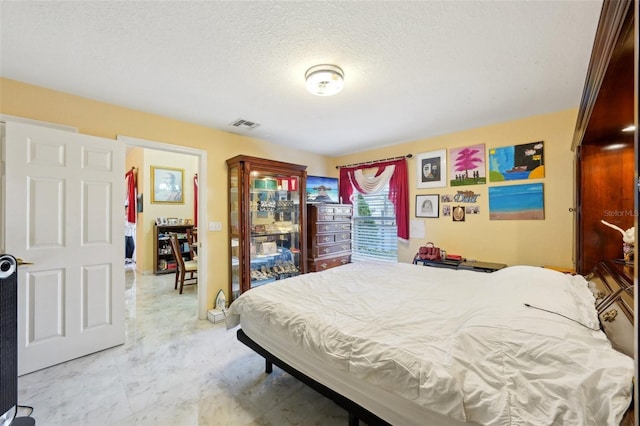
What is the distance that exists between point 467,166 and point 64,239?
4.45m

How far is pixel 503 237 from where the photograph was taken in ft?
10.4

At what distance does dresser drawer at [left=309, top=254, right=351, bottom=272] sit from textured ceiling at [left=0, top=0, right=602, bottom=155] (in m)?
2.26

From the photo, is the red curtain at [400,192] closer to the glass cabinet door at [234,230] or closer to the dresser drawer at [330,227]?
the dresser drawer at [330,227]

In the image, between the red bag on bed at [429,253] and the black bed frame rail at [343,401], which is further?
the red bag on bed at [429,253]

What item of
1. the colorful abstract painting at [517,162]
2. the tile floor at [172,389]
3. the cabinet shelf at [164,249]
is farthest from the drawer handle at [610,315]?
the cabinet shelf at [164,249]

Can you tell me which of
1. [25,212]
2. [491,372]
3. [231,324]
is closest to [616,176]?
[491,372]

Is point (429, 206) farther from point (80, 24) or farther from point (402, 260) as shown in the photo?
point (80, 24)

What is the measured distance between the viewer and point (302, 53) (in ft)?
5.97

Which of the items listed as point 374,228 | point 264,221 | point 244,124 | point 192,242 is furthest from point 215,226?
point 374,228

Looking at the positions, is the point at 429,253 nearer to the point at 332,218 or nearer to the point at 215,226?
the point at 332,218

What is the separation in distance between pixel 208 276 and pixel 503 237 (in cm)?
371

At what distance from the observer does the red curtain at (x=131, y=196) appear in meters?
6.11

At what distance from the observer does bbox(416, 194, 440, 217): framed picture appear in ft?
12.2

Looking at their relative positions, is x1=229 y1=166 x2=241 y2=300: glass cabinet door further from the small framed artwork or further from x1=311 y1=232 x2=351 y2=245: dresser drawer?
the small framed artwork
